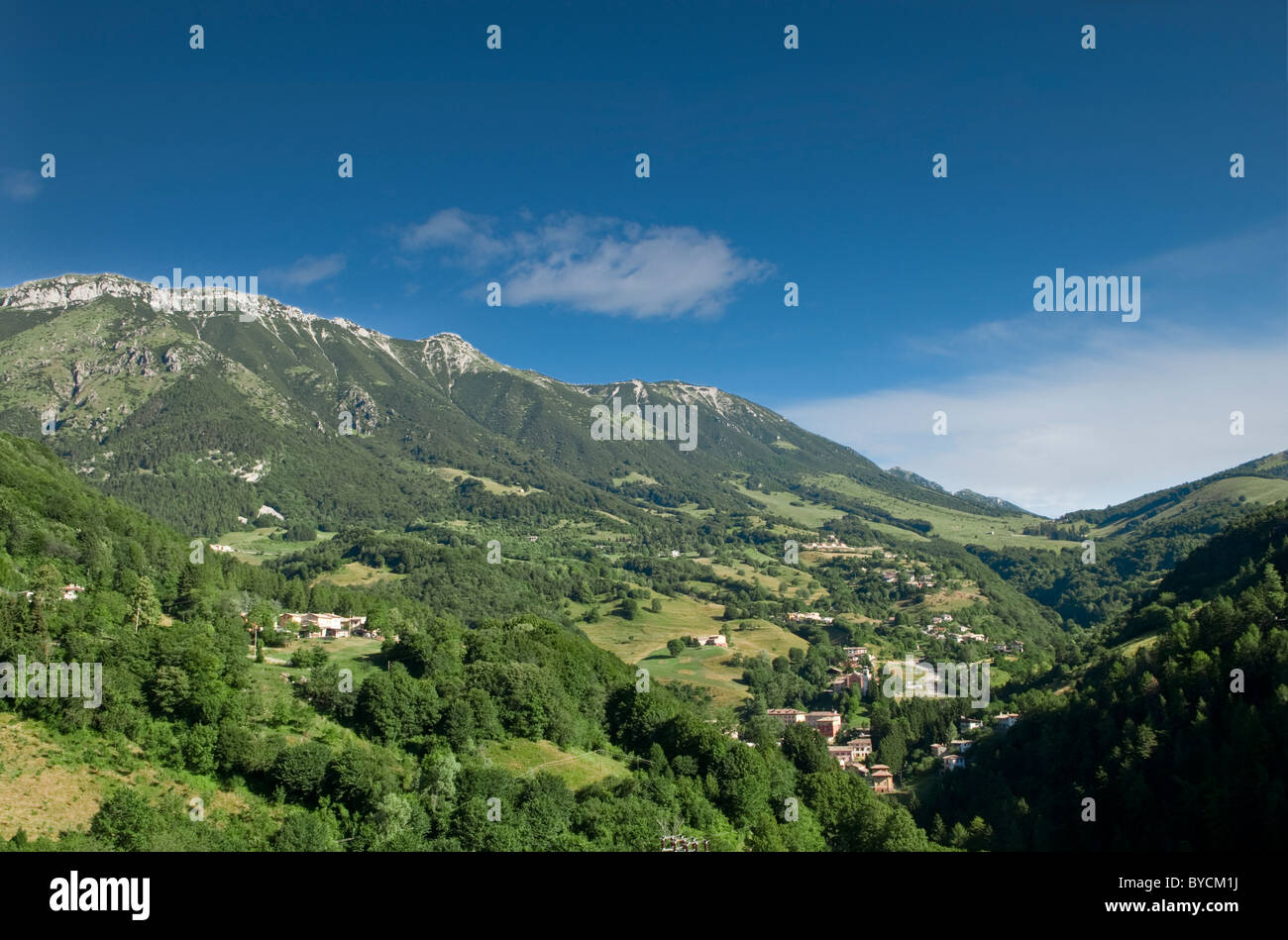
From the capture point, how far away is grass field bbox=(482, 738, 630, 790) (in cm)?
4009

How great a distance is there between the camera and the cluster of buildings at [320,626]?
61.8 meters

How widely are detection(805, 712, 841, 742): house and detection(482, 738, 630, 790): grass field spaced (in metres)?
46.3

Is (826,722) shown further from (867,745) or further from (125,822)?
(125,822)

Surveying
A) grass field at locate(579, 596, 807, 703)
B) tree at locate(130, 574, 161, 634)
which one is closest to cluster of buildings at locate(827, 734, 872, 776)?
grass field at locate(579, 596, 807, 703)

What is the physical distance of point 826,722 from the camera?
86250mm

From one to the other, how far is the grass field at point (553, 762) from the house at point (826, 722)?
46291 mm

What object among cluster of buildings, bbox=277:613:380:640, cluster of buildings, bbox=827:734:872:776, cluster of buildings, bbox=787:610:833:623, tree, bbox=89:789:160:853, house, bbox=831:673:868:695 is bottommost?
cluster of buildings, bbox=827:734:872:776

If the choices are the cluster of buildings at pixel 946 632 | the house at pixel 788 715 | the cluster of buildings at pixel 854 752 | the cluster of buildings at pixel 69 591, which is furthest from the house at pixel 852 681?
the cluster of buildings at pixel 69 591

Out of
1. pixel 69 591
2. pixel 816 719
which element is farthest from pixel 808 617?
pixel 69 591

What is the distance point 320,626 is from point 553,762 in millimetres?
32546

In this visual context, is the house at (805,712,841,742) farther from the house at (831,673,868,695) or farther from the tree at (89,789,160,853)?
the tree at (89,789,160,853)

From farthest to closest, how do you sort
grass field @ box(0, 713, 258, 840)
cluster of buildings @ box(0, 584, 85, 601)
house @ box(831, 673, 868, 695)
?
1. house @ box(831, 673, 868, 695)
2. cluster of buildings @ box(0, 584, 85, 601)
3. grass field @ box(0, 713, 258, 840)
